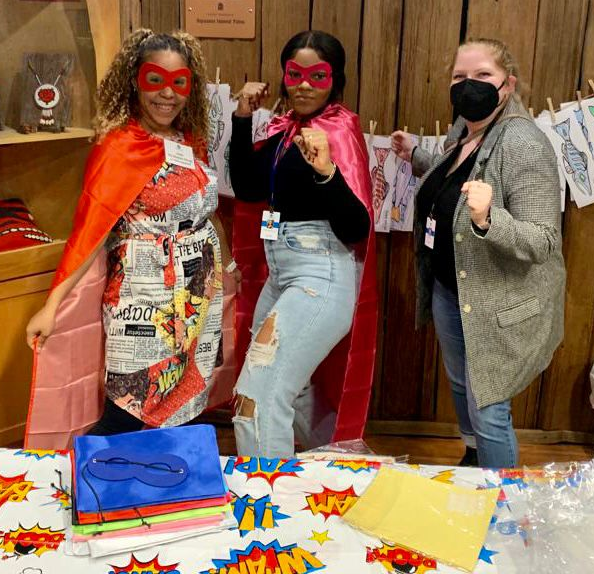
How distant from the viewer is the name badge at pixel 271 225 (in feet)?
7.04

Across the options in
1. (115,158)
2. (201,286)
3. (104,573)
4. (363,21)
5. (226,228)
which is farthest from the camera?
(226,228)

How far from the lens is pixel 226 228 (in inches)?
111

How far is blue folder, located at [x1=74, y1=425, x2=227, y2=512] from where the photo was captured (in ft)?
3.81

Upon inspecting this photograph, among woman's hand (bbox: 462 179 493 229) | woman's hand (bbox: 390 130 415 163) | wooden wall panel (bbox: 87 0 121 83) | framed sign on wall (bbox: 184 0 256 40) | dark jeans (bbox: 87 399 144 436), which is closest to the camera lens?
woman's hand (bbox: 462 179 493 229)

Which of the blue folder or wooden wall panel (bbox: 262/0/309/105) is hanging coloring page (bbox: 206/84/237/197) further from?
the blue folder

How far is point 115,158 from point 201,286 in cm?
46

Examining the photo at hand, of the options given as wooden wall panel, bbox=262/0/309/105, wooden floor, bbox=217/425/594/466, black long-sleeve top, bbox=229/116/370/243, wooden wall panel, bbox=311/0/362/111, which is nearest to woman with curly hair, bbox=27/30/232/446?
black long-sleeve top, bbox=229/116/370/243

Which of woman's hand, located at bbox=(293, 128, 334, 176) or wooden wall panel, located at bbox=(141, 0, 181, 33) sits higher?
wooden wall panel, located at bbox=(141, 0, 181, 33)

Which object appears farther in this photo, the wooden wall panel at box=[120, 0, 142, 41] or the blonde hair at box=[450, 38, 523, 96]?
the wooden wall panel at box=[120, 0, 142, 41]

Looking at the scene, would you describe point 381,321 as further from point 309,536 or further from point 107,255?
point 309,536

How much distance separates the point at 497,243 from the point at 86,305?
1181 mm

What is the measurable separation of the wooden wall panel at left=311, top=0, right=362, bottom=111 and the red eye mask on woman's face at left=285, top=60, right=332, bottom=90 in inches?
22.6

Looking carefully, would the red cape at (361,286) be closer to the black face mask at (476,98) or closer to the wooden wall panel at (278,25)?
the black face mask at (476,98)

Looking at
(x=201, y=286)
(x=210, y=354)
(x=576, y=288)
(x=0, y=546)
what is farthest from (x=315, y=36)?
(x=0, y=546)
